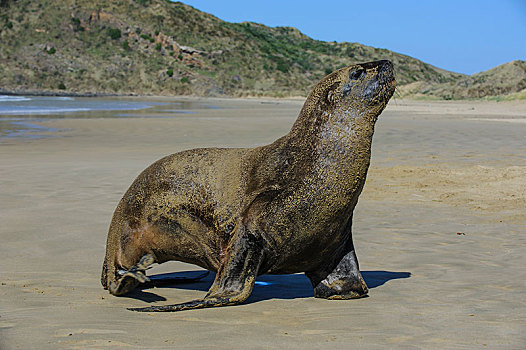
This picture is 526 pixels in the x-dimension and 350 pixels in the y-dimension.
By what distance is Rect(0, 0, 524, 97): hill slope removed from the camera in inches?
3201

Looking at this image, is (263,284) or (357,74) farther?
(263,284)

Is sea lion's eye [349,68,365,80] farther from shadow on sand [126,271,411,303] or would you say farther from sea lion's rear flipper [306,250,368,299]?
shadow on sand [126,271,411,303]

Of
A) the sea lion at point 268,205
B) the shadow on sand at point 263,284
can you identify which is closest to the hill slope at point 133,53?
the shadow on sand at point 263,284

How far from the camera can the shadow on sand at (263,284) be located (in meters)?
4.91

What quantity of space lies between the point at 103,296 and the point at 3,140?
46.1 feet

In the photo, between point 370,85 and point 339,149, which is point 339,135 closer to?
point 339,149

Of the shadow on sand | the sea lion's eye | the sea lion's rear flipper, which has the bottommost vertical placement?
the shadow on sand

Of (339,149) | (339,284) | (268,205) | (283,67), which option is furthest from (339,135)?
(283,67)

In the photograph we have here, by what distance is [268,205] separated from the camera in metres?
4.45

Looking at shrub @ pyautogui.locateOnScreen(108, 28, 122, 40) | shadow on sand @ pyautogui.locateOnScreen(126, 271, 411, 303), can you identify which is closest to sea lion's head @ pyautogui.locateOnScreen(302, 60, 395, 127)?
shadow on sand @ pyautogui.locateOnScreen(126, 271, 411, 303)

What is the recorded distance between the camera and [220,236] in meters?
4.54

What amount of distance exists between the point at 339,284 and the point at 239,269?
84cm

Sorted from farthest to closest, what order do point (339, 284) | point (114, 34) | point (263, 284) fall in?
point (114, 34) → point (263, 284) → point (339, 284)

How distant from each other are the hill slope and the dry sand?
61.8m
